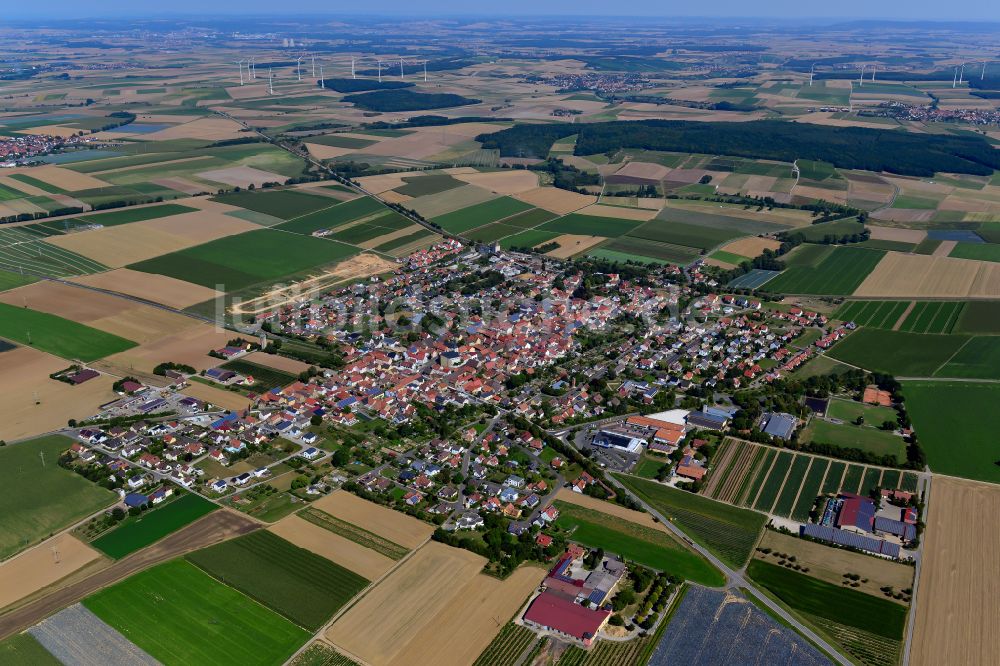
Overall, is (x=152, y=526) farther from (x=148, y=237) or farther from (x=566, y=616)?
(x=148, y=237)

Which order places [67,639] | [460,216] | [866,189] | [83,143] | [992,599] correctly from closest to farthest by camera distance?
[67,639]
[992,599]
[460,216]
[866,189]
[83,143]

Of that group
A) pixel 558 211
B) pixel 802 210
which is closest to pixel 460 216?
pixel 558 211

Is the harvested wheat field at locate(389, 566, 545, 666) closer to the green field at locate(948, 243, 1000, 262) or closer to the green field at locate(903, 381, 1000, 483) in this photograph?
the green field at locate(903, 381, 1000, 483)

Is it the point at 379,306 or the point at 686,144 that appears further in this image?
the point at 686,144

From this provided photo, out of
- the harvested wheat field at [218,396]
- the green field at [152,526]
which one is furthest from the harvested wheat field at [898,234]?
the green field at [152,526]

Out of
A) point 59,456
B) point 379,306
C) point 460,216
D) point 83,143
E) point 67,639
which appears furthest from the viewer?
point 83,143

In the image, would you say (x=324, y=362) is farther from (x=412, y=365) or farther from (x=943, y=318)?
(x=943, y=318)

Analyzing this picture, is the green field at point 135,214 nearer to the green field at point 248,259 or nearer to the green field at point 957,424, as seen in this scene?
the green field at point 248,259
